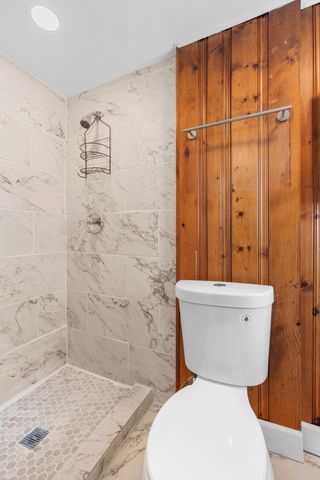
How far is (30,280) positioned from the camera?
1.53 meters

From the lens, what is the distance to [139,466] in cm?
107

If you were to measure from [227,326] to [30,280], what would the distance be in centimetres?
124

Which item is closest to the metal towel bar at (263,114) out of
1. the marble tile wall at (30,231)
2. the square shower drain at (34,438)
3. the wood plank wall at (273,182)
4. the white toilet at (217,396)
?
the wood plank wall at (273,182)

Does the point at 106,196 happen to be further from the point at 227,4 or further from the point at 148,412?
the point at 148,412

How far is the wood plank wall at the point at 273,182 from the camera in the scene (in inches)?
42.0

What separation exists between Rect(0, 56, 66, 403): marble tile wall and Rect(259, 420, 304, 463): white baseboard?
4.55 ft

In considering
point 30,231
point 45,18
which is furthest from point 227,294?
point 45,18

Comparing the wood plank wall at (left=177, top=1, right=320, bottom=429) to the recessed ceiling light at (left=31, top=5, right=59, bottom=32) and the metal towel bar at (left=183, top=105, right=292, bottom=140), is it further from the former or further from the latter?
the recessed ceiling light at (left=31, top=5, right=59, bottom=32)

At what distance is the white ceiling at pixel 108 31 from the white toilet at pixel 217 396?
127 centimetres

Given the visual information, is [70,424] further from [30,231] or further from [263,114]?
[263,114]

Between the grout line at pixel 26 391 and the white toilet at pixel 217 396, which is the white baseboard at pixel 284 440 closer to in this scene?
the white toilet at pixel 217 396

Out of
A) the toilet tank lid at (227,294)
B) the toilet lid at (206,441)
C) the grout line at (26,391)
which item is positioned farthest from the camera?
the grout line at (26,391)

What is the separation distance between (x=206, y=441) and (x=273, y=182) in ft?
3.37

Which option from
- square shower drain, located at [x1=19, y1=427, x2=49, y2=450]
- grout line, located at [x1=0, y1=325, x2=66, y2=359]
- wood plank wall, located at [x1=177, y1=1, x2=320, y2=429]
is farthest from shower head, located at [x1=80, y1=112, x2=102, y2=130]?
square shower drain, located at [x1=19, y1=427, x2=49, y2=450]
